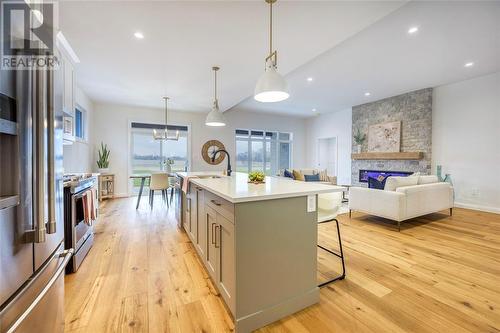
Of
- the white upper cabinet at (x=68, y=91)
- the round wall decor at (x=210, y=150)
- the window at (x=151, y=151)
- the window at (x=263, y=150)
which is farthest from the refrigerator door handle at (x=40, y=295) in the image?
the window at (x=263, y=150)

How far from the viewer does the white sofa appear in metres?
3.30

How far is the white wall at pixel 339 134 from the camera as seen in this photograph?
7.38 meters

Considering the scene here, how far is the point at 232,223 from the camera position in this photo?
1379 mm

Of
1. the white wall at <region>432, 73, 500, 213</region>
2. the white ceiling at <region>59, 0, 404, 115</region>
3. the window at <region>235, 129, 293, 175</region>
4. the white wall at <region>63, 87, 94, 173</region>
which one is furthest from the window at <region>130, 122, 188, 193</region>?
the white wall at <region>432, 73, 500, 213</region>

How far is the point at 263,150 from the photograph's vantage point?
28.0ft

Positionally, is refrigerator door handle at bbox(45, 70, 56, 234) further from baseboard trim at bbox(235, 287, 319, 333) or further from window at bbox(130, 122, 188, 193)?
window at bbox(130, 122, 188, 193)

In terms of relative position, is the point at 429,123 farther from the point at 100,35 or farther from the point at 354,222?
the point at 100,35

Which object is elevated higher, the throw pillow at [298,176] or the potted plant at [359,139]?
the potted plant at [359,139]

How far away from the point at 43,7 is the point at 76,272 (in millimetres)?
2219

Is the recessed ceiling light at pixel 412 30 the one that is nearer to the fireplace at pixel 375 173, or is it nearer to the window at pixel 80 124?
the fireplace at pixel 375 173

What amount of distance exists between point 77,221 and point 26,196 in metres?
1.85

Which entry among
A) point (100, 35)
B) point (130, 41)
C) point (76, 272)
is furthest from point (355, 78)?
point (76, 272)

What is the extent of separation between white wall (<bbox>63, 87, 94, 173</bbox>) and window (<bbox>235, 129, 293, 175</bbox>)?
4359mm

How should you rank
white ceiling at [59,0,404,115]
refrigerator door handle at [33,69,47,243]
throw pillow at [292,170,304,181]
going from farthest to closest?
throw pillow at [292,170,304,181]
white ceiling at [59,0,404,115]
refrigerator door handle at [33,69,47,243]
